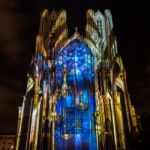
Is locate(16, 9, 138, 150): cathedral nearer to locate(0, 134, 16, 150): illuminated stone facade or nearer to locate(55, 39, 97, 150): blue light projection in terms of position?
locate(55, 39, 97, 150): blue light projection

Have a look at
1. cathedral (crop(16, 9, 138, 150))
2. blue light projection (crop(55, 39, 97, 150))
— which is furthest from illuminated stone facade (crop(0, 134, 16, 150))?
blue light projection (crop(55, 39, 97, 150))

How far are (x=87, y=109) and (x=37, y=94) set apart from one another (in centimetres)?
674

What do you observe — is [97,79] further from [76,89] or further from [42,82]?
[42,82]

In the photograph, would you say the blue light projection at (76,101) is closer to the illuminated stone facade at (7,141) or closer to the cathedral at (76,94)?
the cathedral at (76,94)

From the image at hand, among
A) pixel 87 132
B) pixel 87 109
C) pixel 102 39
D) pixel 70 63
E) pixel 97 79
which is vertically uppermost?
pixel 102 39

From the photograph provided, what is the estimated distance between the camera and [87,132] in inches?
1209

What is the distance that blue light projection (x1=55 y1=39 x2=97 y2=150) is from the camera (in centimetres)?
3034

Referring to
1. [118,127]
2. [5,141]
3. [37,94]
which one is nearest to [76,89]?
[37,94]

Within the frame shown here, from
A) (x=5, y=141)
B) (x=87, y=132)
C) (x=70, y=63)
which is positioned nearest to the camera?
(x=87, y=132)

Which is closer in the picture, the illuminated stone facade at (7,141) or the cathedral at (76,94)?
the cathedral at (76,94)

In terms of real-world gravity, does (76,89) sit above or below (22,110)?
above

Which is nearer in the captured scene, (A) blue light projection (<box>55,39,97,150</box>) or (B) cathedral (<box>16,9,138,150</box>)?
(B) cathedral (<box>16,9,138,150</box>)

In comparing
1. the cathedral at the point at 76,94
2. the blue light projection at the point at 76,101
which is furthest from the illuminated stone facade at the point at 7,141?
the blue light projection at the point at 76,101

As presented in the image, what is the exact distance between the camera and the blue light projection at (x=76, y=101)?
30344 mm
